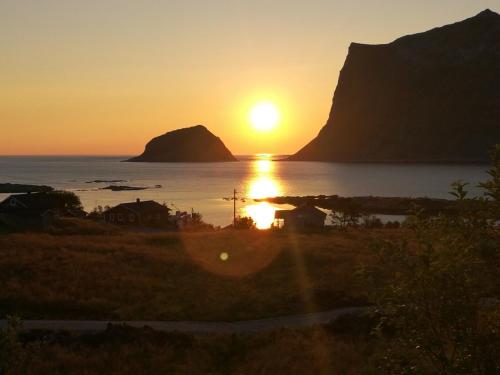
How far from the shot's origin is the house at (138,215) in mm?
78688

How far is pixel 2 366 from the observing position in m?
9.05

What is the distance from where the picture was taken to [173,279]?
32.1 meters

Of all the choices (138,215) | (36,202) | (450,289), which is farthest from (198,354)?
(138,215)

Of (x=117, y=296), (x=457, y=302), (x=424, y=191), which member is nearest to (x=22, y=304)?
(x=117, y=296)

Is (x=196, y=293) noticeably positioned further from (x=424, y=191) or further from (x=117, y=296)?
(x=424, y=191)

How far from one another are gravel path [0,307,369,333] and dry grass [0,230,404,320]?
0.85 m

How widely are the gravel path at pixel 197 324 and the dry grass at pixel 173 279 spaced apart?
Answer: 2.79ft

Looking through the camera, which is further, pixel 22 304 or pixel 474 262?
pixel 22 304

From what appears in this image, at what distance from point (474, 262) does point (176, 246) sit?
4179cm

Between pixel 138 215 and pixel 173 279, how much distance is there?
48.4 metres

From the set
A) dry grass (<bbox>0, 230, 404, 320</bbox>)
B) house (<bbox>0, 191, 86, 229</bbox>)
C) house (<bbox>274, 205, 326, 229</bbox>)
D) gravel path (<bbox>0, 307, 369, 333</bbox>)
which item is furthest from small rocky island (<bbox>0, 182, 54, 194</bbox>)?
gravel path (<bbox>0, 307, 369, 333</bbox>)

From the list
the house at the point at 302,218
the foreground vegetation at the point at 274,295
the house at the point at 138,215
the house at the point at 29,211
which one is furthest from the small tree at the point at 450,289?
the house at the point at 138,215

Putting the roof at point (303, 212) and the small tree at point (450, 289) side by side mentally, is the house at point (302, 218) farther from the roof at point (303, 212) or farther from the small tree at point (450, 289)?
the small tree at point (450, 289)

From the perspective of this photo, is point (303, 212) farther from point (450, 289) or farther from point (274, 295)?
point (450, 289)
